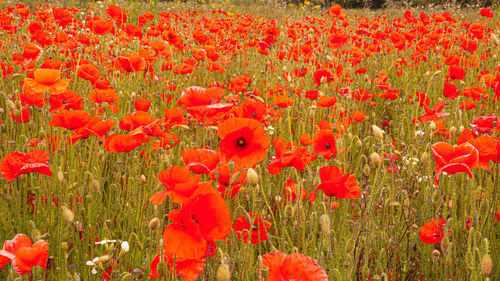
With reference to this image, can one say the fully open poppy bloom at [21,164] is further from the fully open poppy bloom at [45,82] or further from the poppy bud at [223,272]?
the poppy bud at [223,272]

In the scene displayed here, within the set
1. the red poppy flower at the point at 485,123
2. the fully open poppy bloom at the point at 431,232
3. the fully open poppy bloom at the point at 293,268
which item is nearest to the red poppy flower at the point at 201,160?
the fully open poppy bloom at the point at 293,268

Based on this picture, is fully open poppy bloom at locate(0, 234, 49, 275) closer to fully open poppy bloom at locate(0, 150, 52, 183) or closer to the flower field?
the flower field

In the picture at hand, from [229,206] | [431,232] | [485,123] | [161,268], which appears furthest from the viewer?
[485,123]

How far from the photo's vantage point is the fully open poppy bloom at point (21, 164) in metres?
1.41

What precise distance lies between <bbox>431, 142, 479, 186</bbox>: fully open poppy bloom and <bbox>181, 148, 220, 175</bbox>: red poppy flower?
0.70 meters

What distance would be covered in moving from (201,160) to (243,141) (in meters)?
0.15

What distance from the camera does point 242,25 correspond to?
533cm

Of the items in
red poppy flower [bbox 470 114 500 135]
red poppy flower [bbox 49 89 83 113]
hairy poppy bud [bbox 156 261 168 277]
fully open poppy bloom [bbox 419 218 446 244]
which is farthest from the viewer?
red poppy flower [bbox 49 89 83 113]

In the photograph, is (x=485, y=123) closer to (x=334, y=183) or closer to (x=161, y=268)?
(x=334, y=183)

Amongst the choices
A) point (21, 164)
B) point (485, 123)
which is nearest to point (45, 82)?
point (21, 164)

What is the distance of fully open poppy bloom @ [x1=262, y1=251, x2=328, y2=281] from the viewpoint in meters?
0.89

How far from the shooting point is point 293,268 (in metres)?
0.91

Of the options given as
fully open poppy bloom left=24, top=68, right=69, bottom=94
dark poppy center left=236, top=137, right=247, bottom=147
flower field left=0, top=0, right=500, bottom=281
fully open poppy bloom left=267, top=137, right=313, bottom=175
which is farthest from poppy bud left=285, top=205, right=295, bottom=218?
fully open poppy bloom left=24, top=68, right=69, bottom=94

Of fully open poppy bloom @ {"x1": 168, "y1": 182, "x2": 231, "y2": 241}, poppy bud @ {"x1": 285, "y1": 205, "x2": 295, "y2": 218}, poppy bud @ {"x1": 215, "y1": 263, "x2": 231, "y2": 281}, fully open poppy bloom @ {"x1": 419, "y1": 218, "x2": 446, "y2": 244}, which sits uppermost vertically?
fully open poppy bloom @ {"x1": 168, "y1": 182, "x2": 231, "y2": 241}
